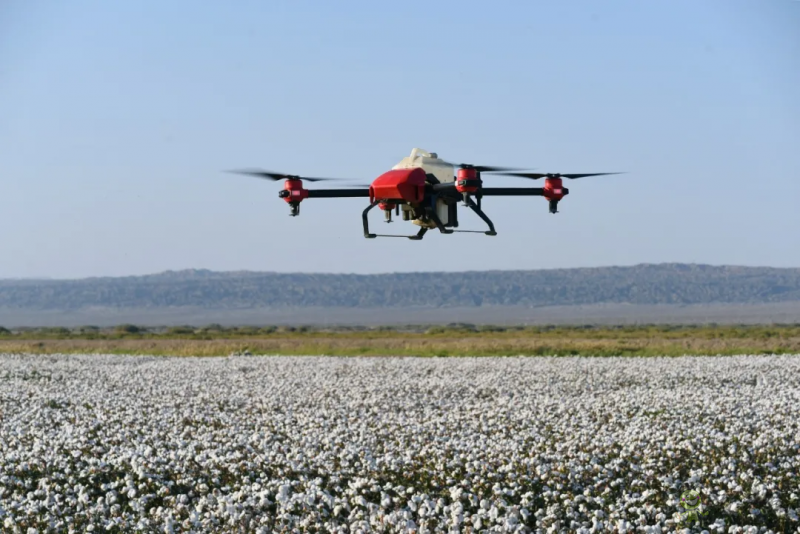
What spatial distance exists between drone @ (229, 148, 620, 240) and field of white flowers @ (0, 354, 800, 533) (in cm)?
363

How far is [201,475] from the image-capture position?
1586cm

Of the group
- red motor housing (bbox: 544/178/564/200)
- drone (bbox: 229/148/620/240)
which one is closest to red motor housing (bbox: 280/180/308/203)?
drone (bbox: 229/148/620/240)

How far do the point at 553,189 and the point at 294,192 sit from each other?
A: 328 cm

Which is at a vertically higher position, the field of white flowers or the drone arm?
the drone arm

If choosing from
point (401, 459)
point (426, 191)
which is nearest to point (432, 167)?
point (426, 191)

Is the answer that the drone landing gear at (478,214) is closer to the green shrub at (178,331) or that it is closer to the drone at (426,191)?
the drone at (426,191)

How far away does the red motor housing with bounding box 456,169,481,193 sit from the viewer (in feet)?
39.4

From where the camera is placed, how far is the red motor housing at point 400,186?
476 inches

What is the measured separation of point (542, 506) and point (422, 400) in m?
11.6

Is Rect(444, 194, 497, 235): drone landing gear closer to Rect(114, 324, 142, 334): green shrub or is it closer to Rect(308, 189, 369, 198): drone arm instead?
Rect(308, 189, 369, 198): drone arm

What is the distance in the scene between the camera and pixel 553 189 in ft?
41.6

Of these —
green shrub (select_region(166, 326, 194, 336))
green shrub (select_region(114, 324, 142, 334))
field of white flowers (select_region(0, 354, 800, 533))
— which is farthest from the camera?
green shrub (select_region(114, 324, 142, 334))

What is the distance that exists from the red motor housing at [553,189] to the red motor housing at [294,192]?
3.07 m

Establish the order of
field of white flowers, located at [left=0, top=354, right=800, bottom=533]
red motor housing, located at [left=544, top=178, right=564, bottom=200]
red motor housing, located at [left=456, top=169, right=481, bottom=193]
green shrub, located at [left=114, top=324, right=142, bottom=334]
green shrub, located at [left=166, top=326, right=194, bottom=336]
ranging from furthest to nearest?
green shrub, located at [left=114, top=324, right=142, bottom=334] < green shrub, located at [left=166, top=326, right=194, bottom=336] < field of white flowers, located at [left=0, top=354, right=800, bottom=533] < red motor housing, located at [left=544, top=178, right=564, bottom=200] < red motor housing, located at [left=456, top=169, right=481, bottom=193]
